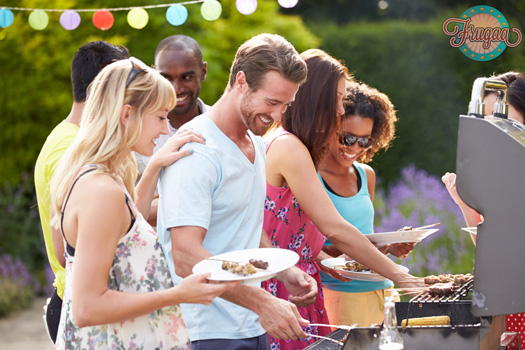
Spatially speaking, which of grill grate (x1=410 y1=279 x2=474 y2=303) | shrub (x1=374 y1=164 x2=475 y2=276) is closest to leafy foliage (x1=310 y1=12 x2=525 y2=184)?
shrub (x1=374 y1=164 x2=475 y2=276)

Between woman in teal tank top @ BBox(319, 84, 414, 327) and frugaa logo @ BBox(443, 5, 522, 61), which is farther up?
frugaa logo @ BBox(443, 5, 522, 61)

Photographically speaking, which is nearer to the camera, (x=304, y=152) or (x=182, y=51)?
(x=304, y=152)

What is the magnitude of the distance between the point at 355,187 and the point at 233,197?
1229 mm

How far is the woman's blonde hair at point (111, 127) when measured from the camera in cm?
182

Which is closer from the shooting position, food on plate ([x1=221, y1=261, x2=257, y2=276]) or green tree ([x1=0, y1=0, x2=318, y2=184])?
food on plate ([x1=221, y1=261, x2=257, y2=276])

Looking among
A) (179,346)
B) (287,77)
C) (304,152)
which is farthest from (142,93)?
(304,152)

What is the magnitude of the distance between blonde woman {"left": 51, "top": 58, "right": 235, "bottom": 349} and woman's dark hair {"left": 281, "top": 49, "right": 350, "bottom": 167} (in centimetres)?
87

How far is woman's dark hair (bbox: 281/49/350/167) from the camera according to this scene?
273 cm

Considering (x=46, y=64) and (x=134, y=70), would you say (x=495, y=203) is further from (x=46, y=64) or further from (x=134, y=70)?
(x=46, y=64)

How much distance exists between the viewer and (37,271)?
24.0 feet

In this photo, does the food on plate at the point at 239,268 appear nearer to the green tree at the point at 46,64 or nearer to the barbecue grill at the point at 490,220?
the barbecue grill at the point at 490,220

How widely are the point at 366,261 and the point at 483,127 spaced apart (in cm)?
96

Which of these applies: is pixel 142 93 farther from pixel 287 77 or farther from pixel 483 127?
pixel 483 127

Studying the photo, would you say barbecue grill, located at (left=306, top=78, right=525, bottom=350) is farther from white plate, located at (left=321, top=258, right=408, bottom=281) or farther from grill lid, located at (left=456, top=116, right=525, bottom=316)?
white plate, located at (left=321, top=258, right=408, bottom=281)
